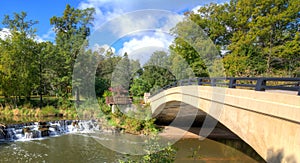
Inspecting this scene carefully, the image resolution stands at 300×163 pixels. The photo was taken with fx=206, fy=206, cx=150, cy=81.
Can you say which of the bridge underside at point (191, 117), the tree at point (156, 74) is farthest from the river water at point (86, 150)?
the tree at point (156, 74)

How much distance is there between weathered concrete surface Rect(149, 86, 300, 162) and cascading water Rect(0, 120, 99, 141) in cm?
1246

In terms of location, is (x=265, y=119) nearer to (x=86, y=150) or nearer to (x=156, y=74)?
(x=86, y=150)

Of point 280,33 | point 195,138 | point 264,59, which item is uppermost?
point 280,33

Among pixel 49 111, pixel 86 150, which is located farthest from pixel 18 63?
pixel 86 150

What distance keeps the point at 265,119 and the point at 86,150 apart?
9.71 metres

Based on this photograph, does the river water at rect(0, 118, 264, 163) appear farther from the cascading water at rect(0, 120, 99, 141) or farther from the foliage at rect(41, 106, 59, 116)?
the foliage at rect(41, 106, 59, 116)

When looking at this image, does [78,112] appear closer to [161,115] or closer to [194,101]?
[161,115]

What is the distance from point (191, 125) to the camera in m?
17.3

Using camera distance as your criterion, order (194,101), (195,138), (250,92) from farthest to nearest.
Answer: (195,138) → (194,101) → (250,92)

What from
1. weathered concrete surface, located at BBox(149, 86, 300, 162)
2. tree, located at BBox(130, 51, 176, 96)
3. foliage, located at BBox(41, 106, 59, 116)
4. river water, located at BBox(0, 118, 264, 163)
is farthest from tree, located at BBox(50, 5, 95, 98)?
weathered concrete surface, located at BBox(149, 86, 300, 162)

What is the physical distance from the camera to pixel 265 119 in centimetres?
415

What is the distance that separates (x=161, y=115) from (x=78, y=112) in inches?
370

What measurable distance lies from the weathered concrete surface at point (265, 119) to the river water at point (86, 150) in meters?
3.90

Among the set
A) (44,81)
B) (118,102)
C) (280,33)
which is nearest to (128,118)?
(118,102)
